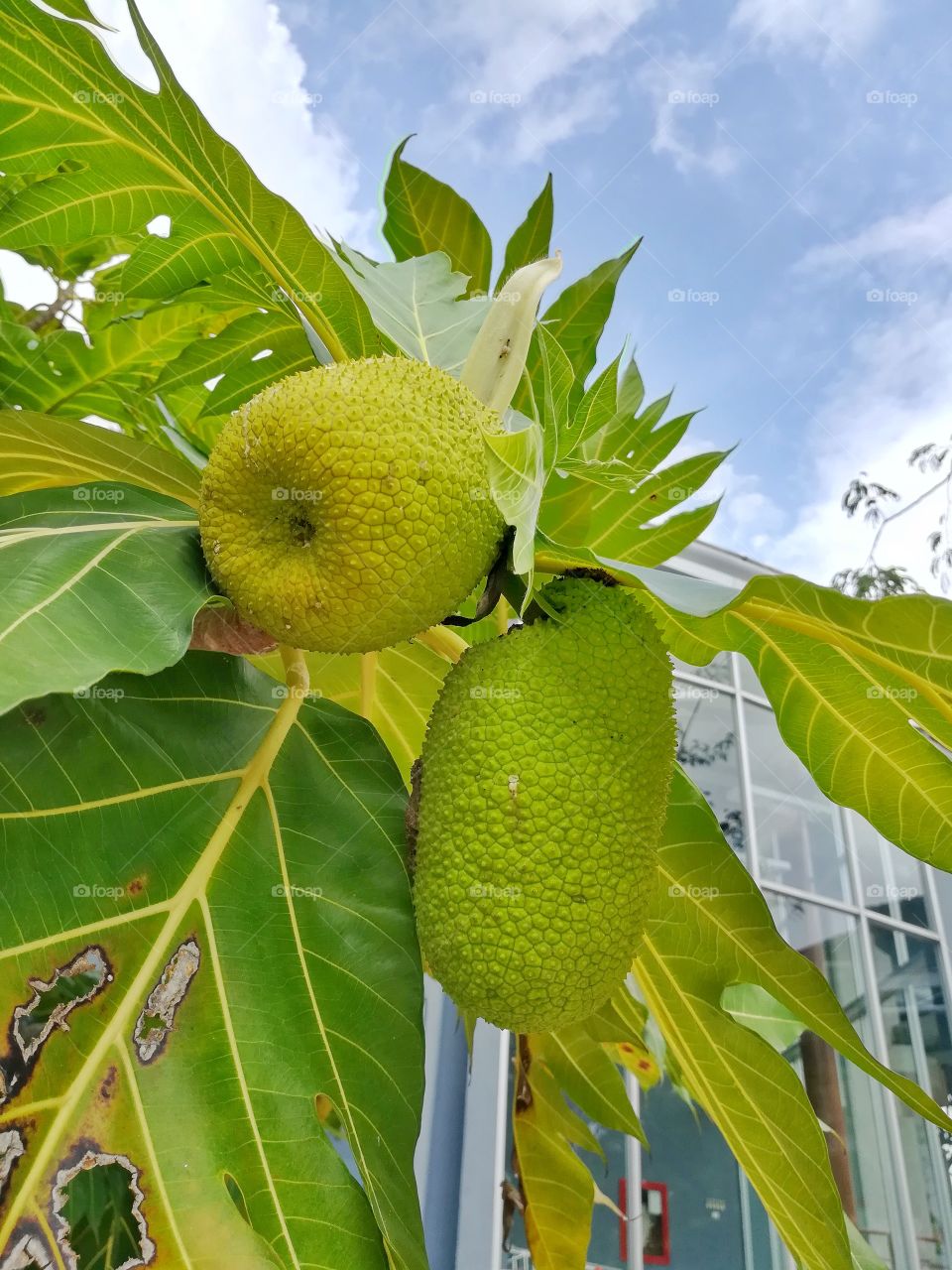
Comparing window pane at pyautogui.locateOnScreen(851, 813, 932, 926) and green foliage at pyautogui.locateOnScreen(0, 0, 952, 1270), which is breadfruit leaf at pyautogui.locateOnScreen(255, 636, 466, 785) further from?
window pane at pyautogui.locateOnScreen(851, 813, 932, 926)

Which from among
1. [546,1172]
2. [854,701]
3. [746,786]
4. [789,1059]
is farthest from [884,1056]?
[854,701]

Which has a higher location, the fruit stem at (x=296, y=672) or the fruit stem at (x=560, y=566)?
the fruit stem at (x=560, y=566)

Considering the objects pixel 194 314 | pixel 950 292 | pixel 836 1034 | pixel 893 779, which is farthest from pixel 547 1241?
pixel 950 292

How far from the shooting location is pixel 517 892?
16.5 inches

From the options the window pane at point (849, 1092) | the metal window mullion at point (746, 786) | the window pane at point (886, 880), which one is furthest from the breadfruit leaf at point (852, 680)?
the window pane at point (886, 880)

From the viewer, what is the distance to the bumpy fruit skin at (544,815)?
0.42 m

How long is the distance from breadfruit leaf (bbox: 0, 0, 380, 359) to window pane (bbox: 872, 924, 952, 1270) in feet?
11.3

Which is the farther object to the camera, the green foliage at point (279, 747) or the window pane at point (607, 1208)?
the window pane at point (607, 1208)

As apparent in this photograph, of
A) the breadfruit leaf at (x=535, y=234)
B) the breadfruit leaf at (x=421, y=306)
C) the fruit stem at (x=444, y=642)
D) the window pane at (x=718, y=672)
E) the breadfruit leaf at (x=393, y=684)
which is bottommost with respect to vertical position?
the fruit stem at (x=444, y=642)

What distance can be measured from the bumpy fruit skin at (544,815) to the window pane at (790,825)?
383cm

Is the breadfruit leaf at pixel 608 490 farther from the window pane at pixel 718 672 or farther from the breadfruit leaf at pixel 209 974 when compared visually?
the window pane at pixel 718 672

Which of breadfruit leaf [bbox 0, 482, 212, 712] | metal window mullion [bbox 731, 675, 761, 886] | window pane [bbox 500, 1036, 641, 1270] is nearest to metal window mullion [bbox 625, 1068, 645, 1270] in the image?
window pane [bbox 500, 1036, 641, 1270]

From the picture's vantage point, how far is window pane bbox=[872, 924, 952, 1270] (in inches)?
139

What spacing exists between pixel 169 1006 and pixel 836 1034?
1.30 feet
